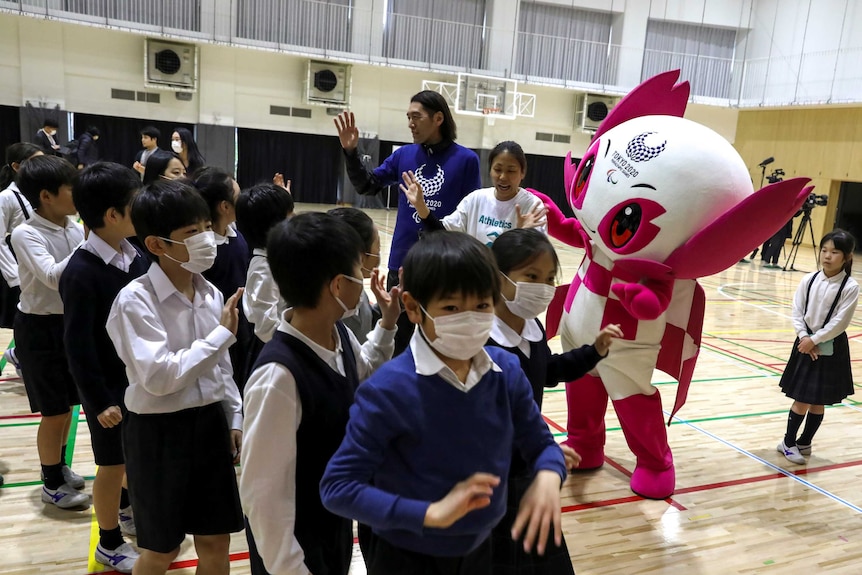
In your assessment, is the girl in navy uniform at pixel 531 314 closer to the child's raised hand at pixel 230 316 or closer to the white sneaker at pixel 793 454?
the child's raised hand at pixel 230 316

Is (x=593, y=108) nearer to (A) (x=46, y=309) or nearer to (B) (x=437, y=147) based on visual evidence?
(B) (x=437, y=147)

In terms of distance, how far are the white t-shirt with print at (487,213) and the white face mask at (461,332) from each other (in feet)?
5.98

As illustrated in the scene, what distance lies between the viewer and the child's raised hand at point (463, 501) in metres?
1.07

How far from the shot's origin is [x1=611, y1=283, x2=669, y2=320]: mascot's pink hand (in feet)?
9.00

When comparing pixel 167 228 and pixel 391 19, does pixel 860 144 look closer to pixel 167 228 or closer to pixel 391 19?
pixel 391 19

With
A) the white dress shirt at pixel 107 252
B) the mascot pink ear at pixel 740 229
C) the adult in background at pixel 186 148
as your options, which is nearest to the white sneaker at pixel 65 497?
the white dress shirt at pixel 107 252

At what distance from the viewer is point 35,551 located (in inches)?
99.7

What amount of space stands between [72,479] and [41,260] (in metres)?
1.02

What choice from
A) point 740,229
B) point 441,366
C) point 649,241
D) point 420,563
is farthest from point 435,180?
point 420,563

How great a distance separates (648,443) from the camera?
126 inches

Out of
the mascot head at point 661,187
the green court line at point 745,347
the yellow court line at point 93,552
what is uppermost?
the mascot head at point 661,187

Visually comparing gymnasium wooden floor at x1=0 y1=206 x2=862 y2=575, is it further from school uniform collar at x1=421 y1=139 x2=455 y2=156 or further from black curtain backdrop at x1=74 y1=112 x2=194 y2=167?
black curtain backdrop at x1=74 y1=112 x2=194 y2=167

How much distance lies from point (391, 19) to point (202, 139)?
533cm

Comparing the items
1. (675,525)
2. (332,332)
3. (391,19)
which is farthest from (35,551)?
(391,19)
